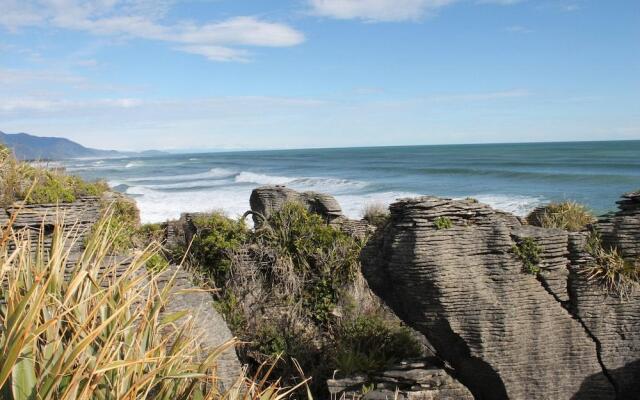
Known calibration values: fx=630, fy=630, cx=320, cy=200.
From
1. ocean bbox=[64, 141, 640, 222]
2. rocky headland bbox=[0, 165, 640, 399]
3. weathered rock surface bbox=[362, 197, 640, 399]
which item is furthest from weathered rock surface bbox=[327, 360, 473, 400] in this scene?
ocean bbox=[64, 141, 640, 222]

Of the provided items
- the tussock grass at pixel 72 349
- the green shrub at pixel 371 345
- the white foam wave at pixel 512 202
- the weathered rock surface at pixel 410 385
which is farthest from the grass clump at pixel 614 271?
the white foam wave at pixel 512 202

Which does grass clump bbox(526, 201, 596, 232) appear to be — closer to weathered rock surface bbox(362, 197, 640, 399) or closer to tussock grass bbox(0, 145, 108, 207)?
weathered rock surface bbox(362, 197, 640, 399)

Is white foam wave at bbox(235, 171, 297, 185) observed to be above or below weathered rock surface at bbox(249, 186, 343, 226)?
below

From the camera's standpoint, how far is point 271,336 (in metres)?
11.4

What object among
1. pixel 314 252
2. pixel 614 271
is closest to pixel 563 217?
pixel 614 271

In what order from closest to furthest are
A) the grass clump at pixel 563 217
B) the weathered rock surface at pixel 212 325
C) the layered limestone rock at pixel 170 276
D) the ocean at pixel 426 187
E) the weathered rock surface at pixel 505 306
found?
1. the layered limestone rock at pixel 170 276
2. the weathered rock surface at pixel 212 325
3. the weathered rock surface at pixel 505 306
4. the grass clump at pixel 563 217
5. the ocean at pixel 426 187

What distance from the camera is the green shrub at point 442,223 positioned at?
316 inches

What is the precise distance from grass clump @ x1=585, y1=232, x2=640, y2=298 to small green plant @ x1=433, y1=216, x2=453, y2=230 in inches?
78.3

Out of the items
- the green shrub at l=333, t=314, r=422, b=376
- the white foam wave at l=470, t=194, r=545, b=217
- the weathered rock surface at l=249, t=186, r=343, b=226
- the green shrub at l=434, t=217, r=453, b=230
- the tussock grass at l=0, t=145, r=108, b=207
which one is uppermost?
the tussock grass at l=0, t=145, r=108, b=207

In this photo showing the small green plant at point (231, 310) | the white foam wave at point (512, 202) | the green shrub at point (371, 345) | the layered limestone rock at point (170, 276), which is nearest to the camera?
the layered limestone rock at point (170, 276)

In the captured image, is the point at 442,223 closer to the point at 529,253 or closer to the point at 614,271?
the point at 529,253

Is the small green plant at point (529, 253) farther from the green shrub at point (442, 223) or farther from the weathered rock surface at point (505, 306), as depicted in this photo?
the green shrub at point (442, 223)

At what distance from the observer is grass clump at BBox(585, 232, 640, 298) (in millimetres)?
8258

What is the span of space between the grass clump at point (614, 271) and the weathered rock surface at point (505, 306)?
0.41 feet
